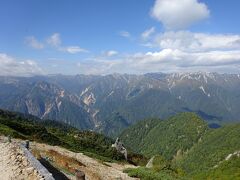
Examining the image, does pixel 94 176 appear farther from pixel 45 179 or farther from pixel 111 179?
pixel 45 179

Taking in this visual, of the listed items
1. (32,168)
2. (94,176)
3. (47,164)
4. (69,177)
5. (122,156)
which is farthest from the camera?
(122,156)

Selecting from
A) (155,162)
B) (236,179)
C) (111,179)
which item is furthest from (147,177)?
(236,179)

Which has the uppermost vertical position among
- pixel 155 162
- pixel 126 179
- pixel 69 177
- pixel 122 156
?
pixel 69 177

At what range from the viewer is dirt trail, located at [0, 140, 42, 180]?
56.9 feet

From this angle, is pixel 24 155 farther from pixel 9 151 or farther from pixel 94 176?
pixel 94 176

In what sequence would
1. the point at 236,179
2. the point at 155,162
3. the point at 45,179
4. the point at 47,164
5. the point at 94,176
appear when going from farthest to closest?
the point at 236,179, the point at 155,162, the point at 94,176, the point at 47,164, the point at 45,179

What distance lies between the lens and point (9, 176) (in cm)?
1822

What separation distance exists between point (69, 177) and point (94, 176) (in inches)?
341

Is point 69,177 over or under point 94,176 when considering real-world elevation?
over

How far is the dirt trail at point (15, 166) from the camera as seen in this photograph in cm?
1735

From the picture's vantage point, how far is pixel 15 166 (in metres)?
19.6

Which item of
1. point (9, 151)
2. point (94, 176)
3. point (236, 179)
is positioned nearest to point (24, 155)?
point (9, 151)

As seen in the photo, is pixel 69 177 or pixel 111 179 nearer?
pixel 69 177

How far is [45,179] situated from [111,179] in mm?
22206
